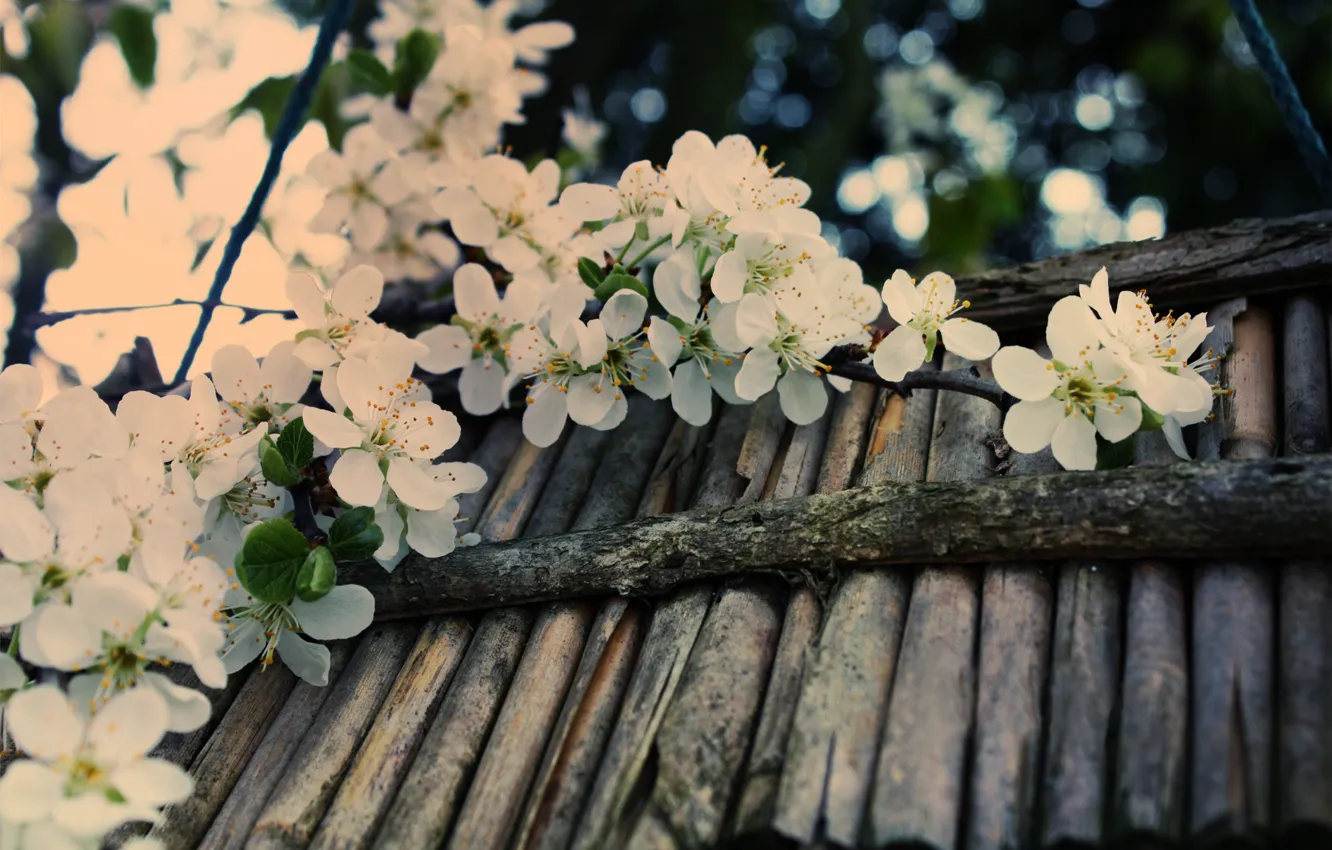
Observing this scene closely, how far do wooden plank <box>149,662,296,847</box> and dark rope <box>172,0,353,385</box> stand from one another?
41 cm

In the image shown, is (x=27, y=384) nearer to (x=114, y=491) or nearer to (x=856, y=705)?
(x=114, y=491)

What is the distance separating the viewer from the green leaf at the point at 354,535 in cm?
81

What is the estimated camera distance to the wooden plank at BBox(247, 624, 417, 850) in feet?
2.44

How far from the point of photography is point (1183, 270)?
0.94 m

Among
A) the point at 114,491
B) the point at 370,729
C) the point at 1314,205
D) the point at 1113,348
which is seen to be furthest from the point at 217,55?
the point at 1314,205

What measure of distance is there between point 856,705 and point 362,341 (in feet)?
1.75

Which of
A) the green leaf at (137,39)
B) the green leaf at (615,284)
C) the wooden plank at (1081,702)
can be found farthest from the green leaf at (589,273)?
the green leaf at (137,39)

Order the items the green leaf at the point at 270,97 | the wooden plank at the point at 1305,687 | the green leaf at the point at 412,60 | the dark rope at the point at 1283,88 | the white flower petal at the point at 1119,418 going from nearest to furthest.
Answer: the wooden plank at the point at 1305,687, the white flower petal at the point at 1119,418, the dark rope at the point at 1283,88, the green leaf at the point at 412,60, the green leaf at the point at 270,97

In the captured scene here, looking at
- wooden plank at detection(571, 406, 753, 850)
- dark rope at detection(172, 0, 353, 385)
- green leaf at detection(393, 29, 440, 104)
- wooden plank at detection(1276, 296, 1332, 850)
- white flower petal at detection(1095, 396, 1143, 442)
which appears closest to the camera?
wooden plank at detection(1276, 296, 1332, 850)

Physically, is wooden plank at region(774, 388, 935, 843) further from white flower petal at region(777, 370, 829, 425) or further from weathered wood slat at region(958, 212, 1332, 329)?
weathered wood slat at region(958, 212, 1332, 329)

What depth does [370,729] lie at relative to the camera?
818 mm

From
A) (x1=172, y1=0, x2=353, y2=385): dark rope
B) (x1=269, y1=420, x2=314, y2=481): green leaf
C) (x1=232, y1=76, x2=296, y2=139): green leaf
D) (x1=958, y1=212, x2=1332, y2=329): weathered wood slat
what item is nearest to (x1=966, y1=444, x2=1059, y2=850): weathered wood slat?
(x1=958, y1=212, x2=1332, y2=329): weathered wood slat

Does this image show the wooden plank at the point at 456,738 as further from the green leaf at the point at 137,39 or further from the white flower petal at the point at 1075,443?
the green leaf at the point at 137,39

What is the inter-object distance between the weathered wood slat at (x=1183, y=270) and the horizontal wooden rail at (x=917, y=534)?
0.29 meters
